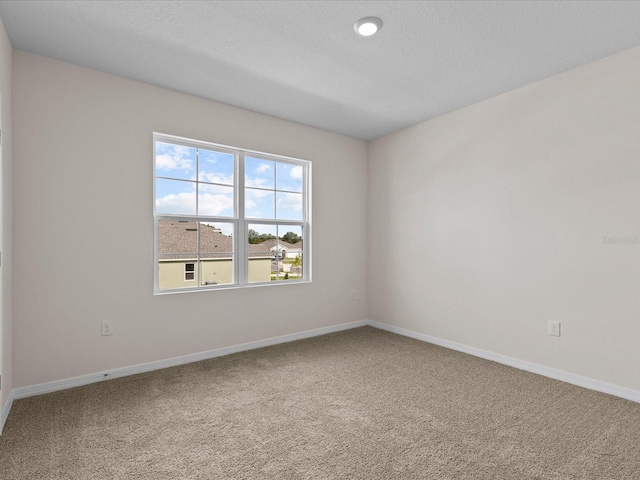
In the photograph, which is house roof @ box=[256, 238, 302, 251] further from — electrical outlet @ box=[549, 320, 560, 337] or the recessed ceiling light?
electrical outlet @ box=[549, 320, 560, 337]

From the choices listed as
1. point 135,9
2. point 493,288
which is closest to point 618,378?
point 493,288

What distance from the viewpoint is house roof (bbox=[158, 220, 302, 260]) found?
3328mm

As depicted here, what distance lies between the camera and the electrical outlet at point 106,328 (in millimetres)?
2932

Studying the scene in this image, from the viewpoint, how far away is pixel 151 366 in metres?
3.16

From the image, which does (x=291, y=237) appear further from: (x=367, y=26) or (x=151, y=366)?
(x=367, y=26)

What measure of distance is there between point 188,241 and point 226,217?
0.47 metres

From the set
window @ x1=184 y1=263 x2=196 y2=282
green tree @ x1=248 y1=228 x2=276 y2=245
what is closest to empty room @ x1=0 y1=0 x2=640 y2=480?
window @ x1=184 y1=263 x2=196 y2=282

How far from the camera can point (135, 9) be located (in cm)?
218

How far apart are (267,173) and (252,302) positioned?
1.47 metres

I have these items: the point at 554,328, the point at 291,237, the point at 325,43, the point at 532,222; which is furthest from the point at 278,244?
the point at 554,328

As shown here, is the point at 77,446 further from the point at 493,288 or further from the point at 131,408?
the point at 493,288

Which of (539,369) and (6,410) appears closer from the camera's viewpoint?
(6,410)

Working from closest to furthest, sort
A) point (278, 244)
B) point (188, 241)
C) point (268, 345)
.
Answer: point (188, 241) → point (268, 345) → point (278, 244)

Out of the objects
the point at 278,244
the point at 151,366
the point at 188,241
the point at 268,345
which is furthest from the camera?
the point at 278,244
